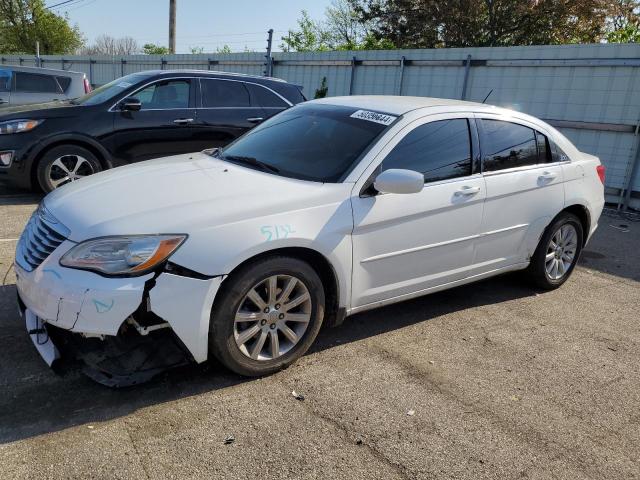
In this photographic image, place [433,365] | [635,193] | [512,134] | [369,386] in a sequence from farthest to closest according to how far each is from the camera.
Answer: [635,193], [512,134], [433,365], [369,386]

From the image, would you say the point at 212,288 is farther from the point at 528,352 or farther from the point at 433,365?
the point at 528,352

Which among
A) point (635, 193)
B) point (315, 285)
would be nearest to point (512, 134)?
point (315, 285)

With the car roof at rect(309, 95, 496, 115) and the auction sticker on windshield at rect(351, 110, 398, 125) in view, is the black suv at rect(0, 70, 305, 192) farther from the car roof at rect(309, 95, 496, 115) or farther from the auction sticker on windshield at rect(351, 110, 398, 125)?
the auction sticker on windshield at rect(351, 110, 398, 125)

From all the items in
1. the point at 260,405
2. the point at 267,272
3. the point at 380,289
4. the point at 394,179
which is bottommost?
the point at 260,405

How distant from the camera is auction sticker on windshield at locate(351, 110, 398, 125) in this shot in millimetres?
3883

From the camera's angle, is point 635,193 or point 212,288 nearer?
point 212,288

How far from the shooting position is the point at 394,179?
345 centimetres

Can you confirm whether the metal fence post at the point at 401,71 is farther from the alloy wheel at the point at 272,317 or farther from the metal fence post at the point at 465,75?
the alloy wheel at the point at 272,317

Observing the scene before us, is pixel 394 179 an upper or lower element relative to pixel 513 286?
upper

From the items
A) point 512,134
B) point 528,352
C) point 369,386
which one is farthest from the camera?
point 512,134

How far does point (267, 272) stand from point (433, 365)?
1325 millimetres

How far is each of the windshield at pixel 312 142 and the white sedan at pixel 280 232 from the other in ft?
0.05

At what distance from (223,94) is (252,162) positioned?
4418mm

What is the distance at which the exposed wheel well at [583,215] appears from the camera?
5.04 meters
